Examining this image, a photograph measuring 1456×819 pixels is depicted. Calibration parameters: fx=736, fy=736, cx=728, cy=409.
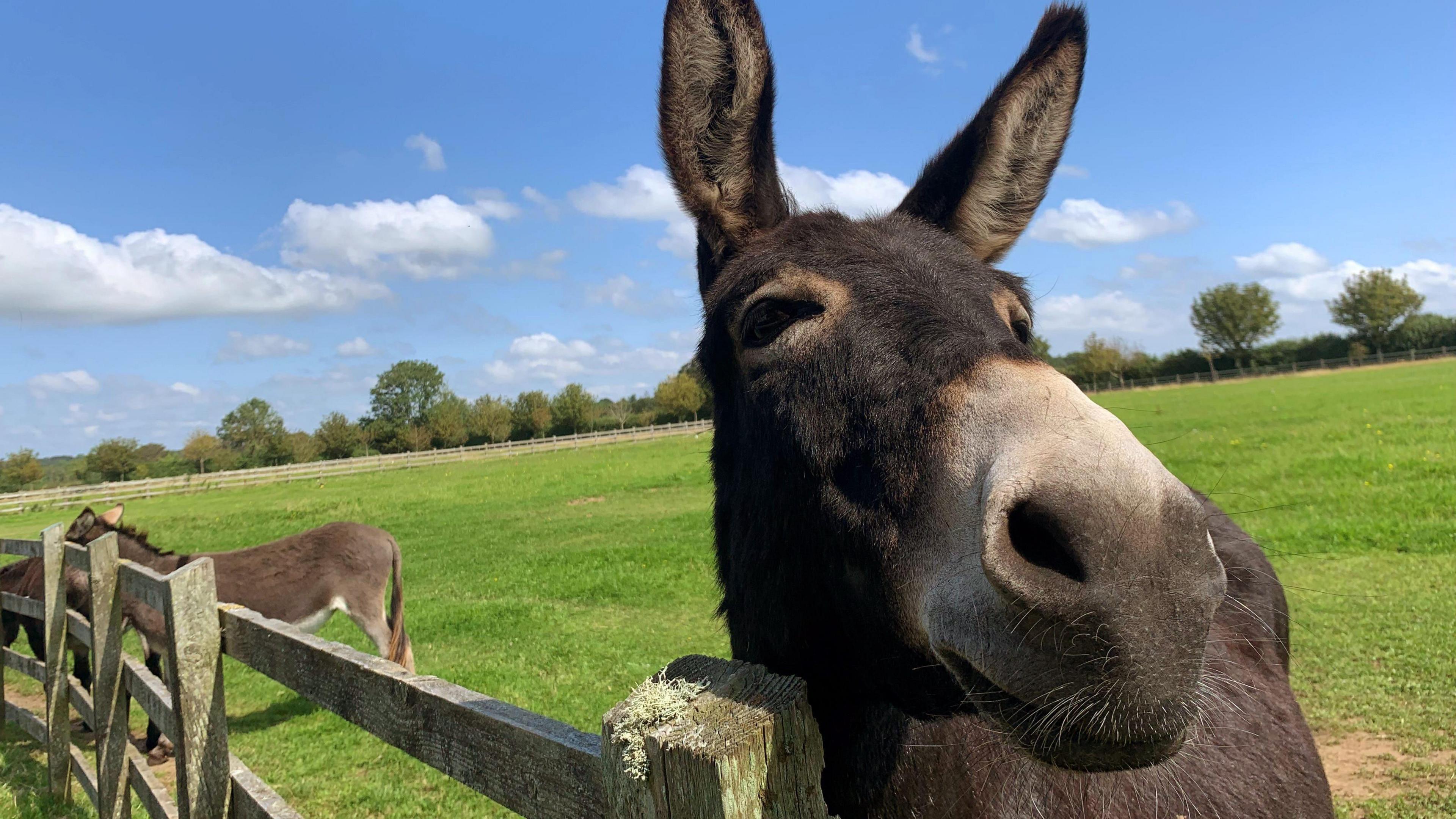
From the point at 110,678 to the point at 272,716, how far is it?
3.64 m

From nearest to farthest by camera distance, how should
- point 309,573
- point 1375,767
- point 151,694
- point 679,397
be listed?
point 151,694
point 1375,767
point 309,573
point 679,397

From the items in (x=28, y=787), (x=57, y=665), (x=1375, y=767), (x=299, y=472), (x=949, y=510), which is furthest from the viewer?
(x=299, y=472)

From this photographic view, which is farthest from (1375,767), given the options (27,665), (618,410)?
(618,410)

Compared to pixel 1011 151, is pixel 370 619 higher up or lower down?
A: lower down

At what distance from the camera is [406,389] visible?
9256 centimetres

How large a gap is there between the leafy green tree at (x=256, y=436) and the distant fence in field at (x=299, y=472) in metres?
14.3

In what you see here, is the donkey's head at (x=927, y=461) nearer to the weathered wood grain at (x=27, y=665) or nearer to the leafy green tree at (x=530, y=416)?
the weathered wood grain at (x=27, y=665)

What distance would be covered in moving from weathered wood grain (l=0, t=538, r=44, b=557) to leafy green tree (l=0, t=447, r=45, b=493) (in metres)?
67.0

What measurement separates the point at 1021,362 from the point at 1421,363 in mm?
77830

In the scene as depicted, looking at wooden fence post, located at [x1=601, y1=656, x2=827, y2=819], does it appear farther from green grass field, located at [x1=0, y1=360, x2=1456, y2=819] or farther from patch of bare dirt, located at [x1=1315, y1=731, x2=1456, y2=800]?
patch of bare dirt, located at [x1=1315, y1=731, x2=1456, y2=800]

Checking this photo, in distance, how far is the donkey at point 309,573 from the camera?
7699mm

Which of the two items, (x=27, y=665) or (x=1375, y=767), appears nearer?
(x=1375, y=767)

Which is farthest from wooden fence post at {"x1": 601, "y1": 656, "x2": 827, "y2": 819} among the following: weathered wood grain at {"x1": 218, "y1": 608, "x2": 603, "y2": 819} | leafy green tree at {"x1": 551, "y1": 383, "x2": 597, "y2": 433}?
leafy green tree at {"x1": 551, "y1": 383, "x2": 597, "y2": 433}

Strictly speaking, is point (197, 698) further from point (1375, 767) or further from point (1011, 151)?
point (1375, 767)
